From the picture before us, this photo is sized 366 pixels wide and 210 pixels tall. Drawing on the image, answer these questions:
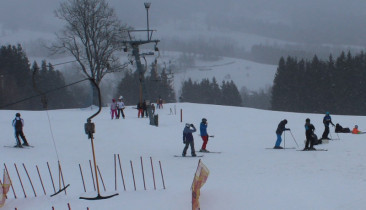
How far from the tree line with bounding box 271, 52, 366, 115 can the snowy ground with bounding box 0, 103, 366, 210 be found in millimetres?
47107

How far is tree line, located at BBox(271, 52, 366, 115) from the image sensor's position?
71.2 meters

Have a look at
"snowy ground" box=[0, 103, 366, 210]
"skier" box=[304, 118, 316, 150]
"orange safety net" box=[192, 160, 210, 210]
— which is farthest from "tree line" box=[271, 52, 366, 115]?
"orange safety net" box=[192, 160, 210, 210]

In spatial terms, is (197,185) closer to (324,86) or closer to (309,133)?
(309,133)

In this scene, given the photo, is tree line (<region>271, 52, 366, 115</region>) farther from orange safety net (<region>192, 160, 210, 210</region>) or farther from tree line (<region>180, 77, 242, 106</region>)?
orange safety net (<region>192, 160, 210, 210</region>)

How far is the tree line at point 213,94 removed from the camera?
110562 mm

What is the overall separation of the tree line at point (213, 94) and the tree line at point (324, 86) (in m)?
27.9

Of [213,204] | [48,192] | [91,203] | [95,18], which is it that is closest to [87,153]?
[48,192]

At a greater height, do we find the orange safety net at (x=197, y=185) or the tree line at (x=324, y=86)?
the tree line at (x=324, y=86)

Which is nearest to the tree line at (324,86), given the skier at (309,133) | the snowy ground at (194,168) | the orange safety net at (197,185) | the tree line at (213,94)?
the tree line at (213,94)

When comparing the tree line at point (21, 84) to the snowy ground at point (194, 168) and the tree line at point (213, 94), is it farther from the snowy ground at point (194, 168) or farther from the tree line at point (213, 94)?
the snowy ground at point (194, 168)

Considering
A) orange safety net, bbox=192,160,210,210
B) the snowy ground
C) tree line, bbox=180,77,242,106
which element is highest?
tree line, bbox=180,77,242,106

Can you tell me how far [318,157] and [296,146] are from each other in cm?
436

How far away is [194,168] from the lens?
15062mm

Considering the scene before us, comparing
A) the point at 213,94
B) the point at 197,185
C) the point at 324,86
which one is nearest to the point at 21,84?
the point at 213,94
